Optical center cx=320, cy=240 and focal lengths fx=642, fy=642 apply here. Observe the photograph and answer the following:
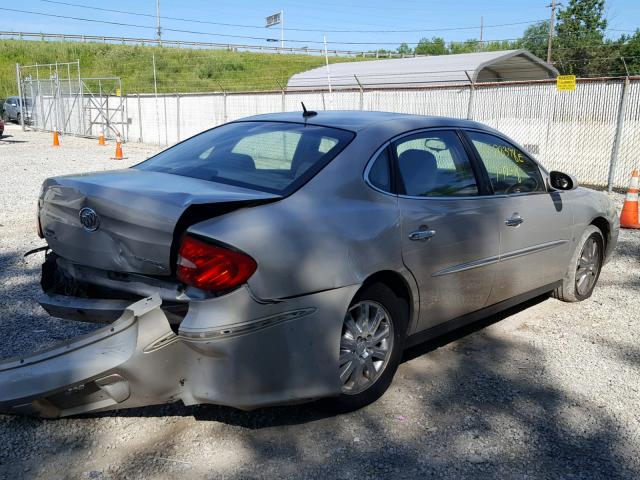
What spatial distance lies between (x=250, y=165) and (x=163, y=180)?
54 centimetres

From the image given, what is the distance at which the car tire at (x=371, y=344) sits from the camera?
3418mm

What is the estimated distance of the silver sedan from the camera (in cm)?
291

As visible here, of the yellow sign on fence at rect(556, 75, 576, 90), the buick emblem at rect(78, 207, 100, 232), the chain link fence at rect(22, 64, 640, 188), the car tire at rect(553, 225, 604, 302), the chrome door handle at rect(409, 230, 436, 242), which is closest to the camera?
the buick emblem at rect(78, 207, 100, 232)

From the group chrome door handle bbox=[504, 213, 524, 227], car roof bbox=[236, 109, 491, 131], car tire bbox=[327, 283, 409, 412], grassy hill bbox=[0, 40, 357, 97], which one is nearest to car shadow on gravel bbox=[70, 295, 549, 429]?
car tire bbox=[327, 283, 409, 412]

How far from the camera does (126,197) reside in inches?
124

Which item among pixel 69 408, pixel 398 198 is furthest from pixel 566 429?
pixel 69 408

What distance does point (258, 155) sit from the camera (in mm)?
4051

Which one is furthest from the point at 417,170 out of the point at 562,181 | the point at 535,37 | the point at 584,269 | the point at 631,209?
the point at 535,37

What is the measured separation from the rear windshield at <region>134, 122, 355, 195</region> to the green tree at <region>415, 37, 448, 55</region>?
290 feet

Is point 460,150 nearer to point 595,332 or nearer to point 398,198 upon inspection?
point 398,198

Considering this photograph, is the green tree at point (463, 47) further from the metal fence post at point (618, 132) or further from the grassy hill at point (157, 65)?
the metal fence post at point (618, 132)

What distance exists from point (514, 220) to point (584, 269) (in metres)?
1.47

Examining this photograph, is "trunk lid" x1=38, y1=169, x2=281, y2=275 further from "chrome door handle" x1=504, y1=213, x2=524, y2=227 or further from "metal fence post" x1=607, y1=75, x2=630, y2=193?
"metal fence post" x1=607, y1=75, x2=630, y2=193

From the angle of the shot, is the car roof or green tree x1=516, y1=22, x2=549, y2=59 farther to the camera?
green tree x1=516, y1=22, x2=549, y2=59
